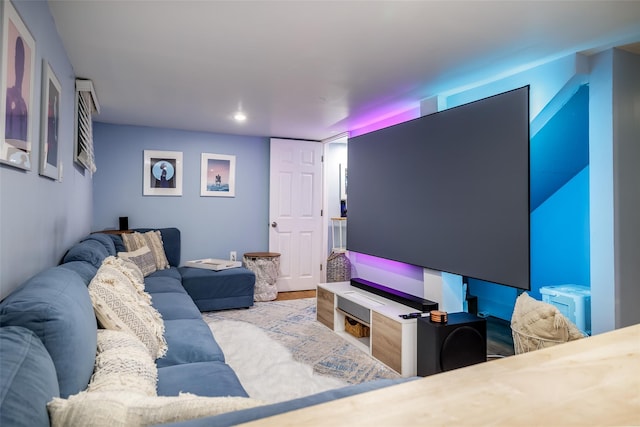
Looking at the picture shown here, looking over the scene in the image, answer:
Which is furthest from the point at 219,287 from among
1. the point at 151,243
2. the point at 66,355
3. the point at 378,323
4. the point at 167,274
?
the point at 66,355

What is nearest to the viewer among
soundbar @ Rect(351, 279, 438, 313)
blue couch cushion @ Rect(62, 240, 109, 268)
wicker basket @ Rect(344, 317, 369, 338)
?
blue couch cushion @ Rect(62, 240, 109, 268)

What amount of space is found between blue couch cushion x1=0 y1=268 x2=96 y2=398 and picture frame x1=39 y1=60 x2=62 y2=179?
0.85 m

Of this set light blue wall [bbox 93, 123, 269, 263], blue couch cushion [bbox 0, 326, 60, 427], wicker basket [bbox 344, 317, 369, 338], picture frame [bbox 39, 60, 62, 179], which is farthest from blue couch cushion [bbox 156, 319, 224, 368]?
light blue wall [bbox 93, 123, 269, 263]

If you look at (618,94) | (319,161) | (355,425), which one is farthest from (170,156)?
(355,425)

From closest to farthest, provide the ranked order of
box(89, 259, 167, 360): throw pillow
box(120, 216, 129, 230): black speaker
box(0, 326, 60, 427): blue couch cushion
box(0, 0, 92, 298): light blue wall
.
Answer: box(0, 326, 60, 427): blue couch cushion, box(0, 0, 92, 298): light blue wall, box(89, 259, 167, 360): throw pillow, box(120, 216, 129, 230): black speaker

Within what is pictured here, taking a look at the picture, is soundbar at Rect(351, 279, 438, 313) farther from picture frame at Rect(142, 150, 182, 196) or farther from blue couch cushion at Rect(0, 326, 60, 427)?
picture frame at Rect(142, 150, 182, 196)

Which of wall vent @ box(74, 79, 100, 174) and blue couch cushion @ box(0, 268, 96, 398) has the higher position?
wall vent @ box(74, 79, 100, 174)

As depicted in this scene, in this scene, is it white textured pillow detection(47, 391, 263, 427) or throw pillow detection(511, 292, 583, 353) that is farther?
throw pillow detection(511, 292, 583, 353)

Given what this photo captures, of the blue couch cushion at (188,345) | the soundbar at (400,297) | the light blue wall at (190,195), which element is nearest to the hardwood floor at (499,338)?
the soundbar at (400,297)

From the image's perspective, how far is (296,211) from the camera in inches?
218

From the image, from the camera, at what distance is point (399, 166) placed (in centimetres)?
346

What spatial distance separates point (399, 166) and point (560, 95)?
1.34m

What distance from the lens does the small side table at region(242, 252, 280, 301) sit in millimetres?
4879

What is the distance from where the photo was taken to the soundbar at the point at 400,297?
2.89m
